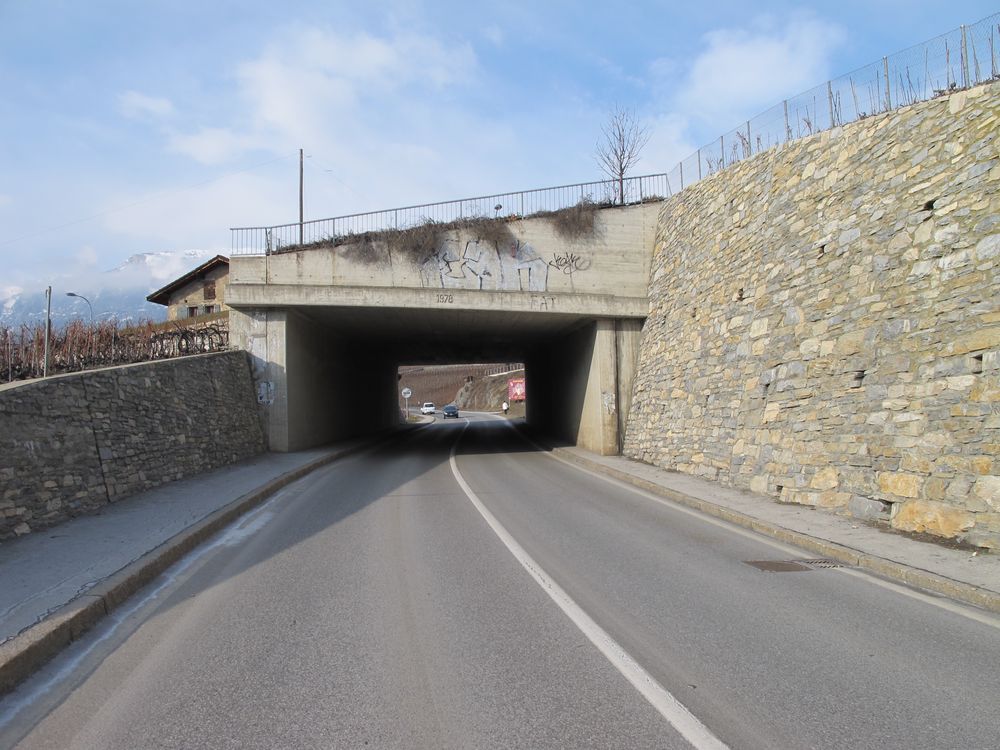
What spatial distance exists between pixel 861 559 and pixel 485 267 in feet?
48.9

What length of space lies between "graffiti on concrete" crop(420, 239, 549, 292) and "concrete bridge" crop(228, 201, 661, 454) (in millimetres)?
32

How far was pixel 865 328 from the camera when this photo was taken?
9.41 meters

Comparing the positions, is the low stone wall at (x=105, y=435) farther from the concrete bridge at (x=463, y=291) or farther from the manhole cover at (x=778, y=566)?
the manhole cover at (x=778, y=566)

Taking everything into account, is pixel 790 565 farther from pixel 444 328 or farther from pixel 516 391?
pixel 516 391

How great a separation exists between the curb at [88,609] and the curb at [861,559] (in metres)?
7.19

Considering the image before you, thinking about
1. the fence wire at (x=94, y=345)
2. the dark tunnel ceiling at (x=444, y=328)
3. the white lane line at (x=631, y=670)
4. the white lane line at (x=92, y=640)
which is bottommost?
the white lane line at (x=631, y=670)

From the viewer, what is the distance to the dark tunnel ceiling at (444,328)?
803 inches

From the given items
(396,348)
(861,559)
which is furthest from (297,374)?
(861,559)

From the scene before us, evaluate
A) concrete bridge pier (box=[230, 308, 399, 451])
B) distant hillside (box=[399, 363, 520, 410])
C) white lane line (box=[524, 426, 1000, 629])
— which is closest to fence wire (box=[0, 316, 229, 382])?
concrete bridge pier (box=[230, 308, 399, 451])

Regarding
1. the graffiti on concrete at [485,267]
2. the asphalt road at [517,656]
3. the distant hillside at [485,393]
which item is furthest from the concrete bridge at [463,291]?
the distant hillside at [485,393]

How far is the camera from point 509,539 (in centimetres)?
819

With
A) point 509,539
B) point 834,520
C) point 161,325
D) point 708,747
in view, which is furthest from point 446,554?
point 161,325

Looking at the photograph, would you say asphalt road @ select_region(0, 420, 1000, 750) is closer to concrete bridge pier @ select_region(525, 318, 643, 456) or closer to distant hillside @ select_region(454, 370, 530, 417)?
concrete bridge pier @ select_region(525, 318, 643, 456)

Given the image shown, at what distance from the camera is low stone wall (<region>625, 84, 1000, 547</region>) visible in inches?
297
